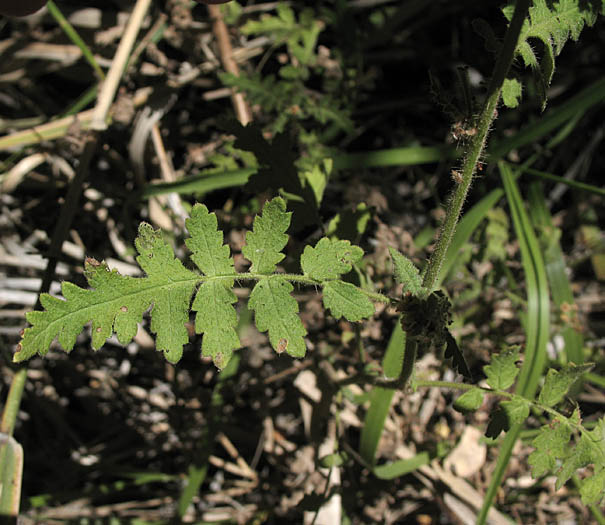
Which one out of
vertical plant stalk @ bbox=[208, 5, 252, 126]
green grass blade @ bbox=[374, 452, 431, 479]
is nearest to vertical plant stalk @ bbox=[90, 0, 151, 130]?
vertical plant stalk @ bbox=[208, 5, 252, 126]

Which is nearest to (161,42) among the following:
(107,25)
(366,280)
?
(107,25)

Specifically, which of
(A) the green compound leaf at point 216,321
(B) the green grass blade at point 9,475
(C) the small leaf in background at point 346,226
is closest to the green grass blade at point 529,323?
(C) the small leaf in background at point 346,226

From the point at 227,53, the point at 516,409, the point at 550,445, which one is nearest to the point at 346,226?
the point at 516,409

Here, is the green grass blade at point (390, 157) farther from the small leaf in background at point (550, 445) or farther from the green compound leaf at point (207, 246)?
the small leaf in background at point (550, 445)

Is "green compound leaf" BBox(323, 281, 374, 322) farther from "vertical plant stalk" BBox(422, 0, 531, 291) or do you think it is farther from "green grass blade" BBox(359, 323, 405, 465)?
"green grass blade" BBox(359, 323, 405, 465)

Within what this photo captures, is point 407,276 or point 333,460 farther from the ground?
point 407,276

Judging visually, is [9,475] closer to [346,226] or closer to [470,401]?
[346,226]

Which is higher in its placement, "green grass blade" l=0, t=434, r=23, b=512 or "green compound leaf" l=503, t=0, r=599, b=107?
"green compound leaf" l=503, t=0, r=599, b=107
